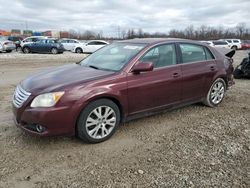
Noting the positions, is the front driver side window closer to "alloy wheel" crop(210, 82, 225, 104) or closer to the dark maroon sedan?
the dark maroon sedan

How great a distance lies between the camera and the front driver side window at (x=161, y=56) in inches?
183

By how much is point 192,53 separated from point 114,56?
164 cm

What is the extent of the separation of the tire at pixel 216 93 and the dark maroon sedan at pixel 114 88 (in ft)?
0.21

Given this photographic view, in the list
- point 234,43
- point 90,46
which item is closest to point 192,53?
point 90,46

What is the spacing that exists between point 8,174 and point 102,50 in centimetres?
301

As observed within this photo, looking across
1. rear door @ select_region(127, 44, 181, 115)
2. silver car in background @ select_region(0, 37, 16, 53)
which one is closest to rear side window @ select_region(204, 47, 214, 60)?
rear door @ select_region(127, 44, 181, 115)

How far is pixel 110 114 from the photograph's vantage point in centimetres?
415

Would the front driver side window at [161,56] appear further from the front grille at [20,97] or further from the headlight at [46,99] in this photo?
the front grille at [20,97]

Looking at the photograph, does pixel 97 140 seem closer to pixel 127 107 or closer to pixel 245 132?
pixel 127 107

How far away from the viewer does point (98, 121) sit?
4.05 meters

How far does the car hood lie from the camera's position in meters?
3.81

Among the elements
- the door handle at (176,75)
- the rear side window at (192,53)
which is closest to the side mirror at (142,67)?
the door handle at (176,75)

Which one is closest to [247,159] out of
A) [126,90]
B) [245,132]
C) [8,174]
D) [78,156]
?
[245,132]

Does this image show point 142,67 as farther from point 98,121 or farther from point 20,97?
point 20,97
